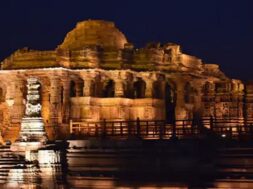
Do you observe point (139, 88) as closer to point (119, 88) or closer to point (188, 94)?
point (188, 94)

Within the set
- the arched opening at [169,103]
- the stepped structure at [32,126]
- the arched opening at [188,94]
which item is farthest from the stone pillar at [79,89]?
the stepped structure at [32,126]

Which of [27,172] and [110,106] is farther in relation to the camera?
[110,106]

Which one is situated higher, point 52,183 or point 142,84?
point 142,84

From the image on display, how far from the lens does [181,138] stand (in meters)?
30.7

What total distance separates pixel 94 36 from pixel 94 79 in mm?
3639

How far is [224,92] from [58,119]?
16.3 meters

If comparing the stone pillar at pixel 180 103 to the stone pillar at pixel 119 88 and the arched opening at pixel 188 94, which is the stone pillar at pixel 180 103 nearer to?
the arched opening at pixel 188 94

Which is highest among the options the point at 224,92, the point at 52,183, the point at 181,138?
the point at 224,92

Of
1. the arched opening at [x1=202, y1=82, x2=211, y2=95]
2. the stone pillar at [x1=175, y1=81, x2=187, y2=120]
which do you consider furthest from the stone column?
the arched opening at [x1=202, y1=82, x2=211, y2=95]

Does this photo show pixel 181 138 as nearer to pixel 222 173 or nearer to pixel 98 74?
pixel 222 173

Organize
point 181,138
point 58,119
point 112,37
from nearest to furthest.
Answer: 1. point 181,138
2. point 58,119
3. point 112,37

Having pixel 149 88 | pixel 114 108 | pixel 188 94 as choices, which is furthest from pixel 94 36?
pixel 188 94

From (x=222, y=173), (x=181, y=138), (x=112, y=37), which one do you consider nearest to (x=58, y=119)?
(x=112, y=37)

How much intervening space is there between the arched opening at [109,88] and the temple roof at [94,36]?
243cm
